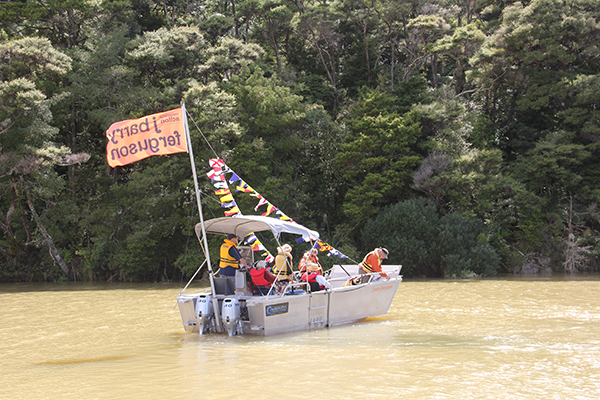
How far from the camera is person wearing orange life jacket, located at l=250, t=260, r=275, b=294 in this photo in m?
11.3

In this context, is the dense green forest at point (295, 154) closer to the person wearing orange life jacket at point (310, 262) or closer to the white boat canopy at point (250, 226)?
the white boat canopy at point (250, 226)

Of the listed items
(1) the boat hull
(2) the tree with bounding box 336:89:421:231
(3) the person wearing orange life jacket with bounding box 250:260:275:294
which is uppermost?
(2) the tree with bounding box 336:89:421:231

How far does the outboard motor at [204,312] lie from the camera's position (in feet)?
34.8

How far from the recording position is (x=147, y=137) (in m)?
10.4

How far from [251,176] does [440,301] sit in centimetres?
1081

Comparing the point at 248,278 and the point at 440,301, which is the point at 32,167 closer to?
the point at 248,278

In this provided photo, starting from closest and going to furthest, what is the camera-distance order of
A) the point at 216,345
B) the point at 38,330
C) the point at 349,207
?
the point at 216,345, the point at 38,330, the point at 349,207

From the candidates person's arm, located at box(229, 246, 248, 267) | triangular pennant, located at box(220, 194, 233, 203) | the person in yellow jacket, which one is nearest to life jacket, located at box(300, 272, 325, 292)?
the person in yellow jacket

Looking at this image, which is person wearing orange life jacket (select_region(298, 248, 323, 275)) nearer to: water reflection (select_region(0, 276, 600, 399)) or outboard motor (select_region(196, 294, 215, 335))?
water reflection (select_region(0, 276, 600, 399))

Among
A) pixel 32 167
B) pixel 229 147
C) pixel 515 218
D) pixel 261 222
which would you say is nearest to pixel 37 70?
pixel 32 167

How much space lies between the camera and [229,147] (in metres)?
24.2

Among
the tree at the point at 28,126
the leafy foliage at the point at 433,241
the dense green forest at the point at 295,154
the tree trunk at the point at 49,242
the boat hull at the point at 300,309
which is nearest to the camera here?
the boat hull at the point at 300,309

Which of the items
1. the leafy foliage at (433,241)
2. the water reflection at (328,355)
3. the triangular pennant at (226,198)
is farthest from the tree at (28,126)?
the leafy foliage at (433,241)

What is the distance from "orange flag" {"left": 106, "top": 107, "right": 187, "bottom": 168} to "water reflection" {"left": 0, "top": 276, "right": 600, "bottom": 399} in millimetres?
3622
